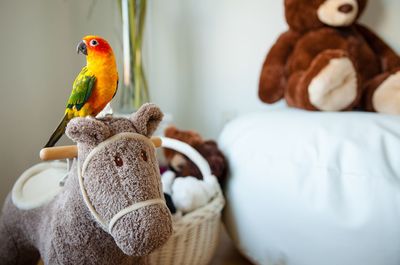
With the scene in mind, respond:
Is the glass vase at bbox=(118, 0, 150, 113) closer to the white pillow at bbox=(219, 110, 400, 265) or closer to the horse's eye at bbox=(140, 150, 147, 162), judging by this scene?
the white pillow at bbox=(219, 110, 400, 265)

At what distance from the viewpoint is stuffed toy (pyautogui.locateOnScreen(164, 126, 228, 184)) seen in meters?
0.80

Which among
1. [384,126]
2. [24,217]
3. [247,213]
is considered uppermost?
[384,126]

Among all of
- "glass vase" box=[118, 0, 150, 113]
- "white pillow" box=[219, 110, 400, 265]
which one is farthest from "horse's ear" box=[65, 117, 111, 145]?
"glass vase" box=[118, 0, 150, 113]

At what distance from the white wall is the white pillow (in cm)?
47

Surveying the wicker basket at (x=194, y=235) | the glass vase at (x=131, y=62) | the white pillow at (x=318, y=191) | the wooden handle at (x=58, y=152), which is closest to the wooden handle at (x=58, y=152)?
the wooden handle at (x=58, y=152)

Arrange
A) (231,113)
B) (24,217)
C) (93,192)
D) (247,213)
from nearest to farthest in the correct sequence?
(93,192) → (24,217) → (247,213) → (231,113)

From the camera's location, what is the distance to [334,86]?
2.61 ft

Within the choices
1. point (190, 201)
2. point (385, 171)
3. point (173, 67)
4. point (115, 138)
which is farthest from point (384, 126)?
point (173, 67)

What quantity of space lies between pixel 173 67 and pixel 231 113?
0.32m

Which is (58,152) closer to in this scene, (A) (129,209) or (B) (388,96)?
(A) (129,209)

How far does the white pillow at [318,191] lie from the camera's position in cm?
55

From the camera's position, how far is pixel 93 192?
361mm

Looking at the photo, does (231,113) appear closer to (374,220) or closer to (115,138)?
Result: (374,220)

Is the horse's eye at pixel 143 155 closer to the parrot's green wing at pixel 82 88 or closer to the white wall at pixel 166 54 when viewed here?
the parrot's green wing at pixel 82 88
